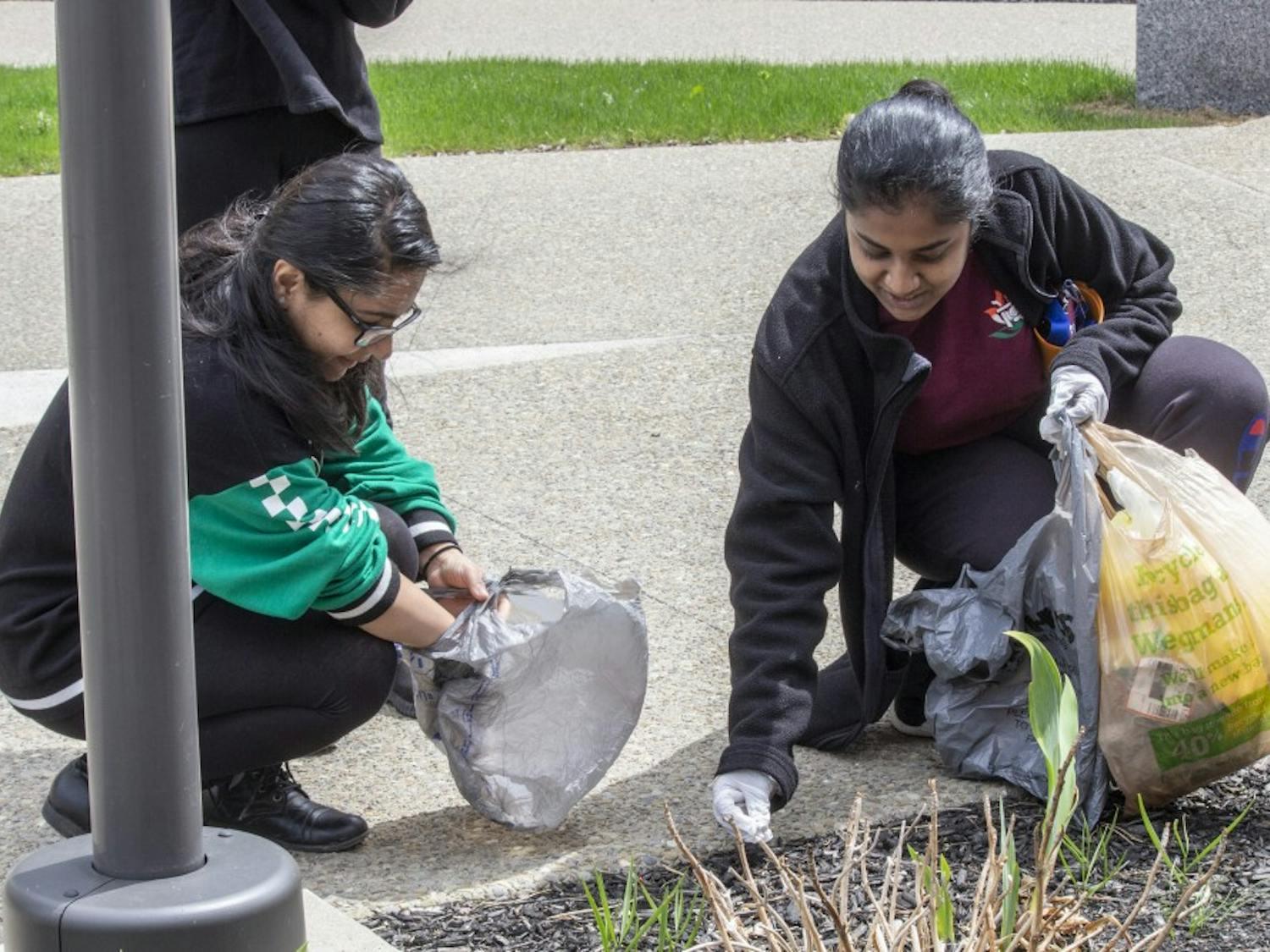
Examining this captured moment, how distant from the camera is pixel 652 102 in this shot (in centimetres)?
853

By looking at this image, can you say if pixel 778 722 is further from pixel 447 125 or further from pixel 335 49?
A: pixel 447 125

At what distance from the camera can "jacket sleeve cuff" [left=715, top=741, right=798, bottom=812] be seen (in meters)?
2.71

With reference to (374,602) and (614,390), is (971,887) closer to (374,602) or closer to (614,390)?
(374,602)

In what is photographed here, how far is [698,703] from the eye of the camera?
132 inches

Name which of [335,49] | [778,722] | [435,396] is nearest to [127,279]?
[778,722]

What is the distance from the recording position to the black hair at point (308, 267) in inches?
104

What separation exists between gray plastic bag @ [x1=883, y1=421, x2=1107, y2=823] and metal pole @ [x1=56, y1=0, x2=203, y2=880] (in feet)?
4.61

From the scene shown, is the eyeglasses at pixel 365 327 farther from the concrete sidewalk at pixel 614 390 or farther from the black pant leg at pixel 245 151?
the black pant leg at pixel 245 151

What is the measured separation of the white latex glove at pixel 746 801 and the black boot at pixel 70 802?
0.95 m

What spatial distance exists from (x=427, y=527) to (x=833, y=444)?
28.3 inches

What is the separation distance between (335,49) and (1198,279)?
3091mm

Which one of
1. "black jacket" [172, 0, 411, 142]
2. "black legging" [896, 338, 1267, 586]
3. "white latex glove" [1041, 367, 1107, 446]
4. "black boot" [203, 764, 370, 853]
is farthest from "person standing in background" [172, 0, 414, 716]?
"white latex glove" [1041, 367, 1107, 446]

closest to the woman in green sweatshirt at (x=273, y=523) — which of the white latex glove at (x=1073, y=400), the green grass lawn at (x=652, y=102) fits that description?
the white latex glove at (x=1073, y=400)

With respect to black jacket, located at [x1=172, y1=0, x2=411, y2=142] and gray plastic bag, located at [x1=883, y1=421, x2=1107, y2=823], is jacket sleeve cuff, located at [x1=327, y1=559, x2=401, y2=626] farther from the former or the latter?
black jacket, located at [x1=172, y1=0, x2=411, y2=142]
